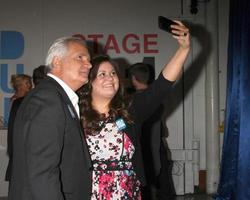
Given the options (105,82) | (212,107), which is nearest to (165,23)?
(105,82)

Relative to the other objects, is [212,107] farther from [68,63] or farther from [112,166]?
[68,63]

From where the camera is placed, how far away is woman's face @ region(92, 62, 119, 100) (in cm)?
167

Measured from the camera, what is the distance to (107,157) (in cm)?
158

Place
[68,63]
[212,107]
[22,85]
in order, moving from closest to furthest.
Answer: [68,63]
[22,85]
[212,107]

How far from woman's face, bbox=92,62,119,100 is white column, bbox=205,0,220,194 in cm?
249

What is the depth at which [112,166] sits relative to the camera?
1.58 metres

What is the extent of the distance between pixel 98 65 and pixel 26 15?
270 centimetres

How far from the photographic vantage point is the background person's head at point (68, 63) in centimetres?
140

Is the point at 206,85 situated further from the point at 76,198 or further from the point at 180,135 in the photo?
the point at 76,198

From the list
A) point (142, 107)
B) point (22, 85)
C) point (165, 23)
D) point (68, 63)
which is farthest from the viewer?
point (22, 85)

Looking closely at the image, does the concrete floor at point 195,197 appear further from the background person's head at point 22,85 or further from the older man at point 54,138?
the older man at point 54,138

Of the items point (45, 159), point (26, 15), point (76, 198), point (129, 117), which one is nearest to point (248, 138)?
point (129, 117)

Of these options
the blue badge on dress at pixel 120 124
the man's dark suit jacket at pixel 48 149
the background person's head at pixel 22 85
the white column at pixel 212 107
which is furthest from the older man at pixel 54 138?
the white column at pixel 212 107

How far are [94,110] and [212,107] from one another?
2536 millimetres
